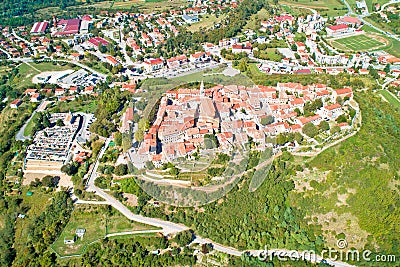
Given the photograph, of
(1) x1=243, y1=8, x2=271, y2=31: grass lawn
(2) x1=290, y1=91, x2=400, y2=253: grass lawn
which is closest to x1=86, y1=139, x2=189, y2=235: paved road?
(2) x1=290, y1=91, x2=400, y2=253: grass lawn

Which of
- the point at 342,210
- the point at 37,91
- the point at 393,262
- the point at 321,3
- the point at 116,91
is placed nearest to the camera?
the point at 393,262

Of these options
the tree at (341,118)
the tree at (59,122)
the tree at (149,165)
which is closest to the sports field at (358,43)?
the tree at (341,118)

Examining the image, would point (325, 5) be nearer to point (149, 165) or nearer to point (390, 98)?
point (390, 98)

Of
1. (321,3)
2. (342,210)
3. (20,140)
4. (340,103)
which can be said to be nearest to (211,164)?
(342,210)

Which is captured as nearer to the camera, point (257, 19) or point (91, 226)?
point (91, 226)

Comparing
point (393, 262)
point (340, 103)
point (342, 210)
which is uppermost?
point (340, 103)

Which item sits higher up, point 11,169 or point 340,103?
point 340,103

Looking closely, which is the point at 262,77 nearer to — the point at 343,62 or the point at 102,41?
the point at 343,62

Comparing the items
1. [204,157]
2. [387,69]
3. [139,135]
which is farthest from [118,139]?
[387,69]
